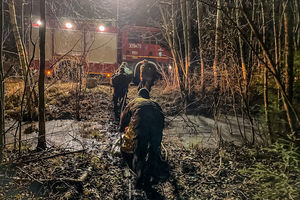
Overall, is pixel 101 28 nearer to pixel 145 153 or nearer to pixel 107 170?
pixel 107 170

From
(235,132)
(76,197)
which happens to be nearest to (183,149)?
(235,132)

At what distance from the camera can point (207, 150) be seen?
5.15 meters

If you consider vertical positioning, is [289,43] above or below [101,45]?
below

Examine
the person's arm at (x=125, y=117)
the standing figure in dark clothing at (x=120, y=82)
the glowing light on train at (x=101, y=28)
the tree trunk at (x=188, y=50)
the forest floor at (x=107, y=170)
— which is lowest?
the forest floor at (x=107, y=170)

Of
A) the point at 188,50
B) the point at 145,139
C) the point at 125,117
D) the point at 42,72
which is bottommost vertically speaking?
the point at 145,139

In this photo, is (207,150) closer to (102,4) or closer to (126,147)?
(126,147)

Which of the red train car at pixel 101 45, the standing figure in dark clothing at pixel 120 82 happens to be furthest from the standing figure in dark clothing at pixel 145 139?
the red train car at pixel 101 45

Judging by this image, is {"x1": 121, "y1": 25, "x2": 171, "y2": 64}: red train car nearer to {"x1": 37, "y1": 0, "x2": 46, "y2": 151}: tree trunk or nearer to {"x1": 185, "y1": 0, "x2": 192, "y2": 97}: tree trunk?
{"x1": 185, "y1": 0, "x2": 192, "y2": 97}: tree trunk

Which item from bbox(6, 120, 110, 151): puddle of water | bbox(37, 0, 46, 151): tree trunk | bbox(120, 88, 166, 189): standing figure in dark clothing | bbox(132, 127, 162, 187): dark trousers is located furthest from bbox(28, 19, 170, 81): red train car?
bbox(132, 127, 162, 187): dark trousers

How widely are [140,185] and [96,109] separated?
19.3ft

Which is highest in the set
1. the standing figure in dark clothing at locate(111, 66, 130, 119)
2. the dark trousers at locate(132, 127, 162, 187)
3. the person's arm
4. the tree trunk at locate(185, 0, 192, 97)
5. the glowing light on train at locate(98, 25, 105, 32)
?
the glowing light on train at locate(98, 25, 105, 32)

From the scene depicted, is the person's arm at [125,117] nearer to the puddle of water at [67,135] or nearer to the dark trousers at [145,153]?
the dark trousers at [145,153]

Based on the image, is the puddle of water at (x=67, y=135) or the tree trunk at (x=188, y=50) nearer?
the puddle of water at (x=67, y=135)

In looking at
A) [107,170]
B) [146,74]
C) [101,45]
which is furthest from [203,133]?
[101,45]
